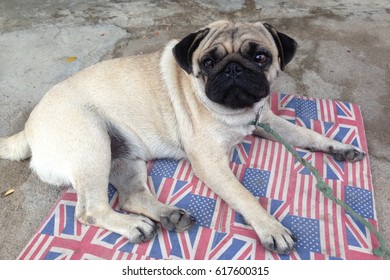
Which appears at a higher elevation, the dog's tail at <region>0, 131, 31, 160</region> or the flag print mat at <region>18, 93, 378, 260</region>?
the dog's tail at <region>0, 131, 31, 160</region>

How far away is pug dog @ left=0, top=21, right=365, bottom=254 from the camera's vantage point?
2.22 meters

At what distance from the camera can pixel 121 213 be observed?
234cm

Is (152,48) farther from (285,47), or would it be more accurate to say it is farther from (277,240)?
(277,240)

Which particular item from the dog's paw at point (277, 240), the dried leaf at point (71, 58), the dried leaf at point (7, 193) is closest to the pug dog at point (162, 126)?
the dog's paw at point (277, 240)

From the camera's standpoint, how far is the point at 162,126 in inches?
101

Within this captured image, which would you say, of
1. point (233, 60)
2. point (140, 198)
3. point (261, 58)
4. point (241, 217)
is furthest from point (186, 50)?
point (241, 217)

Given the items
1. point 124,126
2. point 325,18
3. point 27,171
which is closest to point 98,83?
point 124,126

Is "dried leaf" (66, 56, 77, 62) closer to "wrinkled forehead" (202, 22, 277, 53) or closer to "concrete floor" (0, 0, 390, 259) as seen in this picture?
"concrete floor" (0, 0, 390, 259)

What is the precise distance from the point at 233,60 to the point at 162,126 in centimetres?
69

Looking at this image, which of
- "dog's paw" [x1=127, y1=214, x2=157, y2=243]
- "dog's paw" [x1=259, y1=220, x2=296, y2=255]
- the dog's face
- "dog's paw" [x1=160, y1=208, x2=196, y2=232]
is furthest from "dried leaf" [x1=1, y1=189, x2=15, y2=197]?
"dog's paw" [x1=259, y1=220, x2=296, y2=255]

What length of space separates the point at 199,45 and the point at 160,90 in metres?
0.42

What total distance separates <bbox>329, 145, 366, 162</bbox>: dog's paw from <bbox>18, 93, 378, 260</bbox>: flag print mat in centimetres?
5

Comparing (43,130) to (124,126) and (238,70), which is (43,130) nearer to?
(124,126)

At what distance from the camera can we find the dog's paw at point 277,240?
6.88 feet
